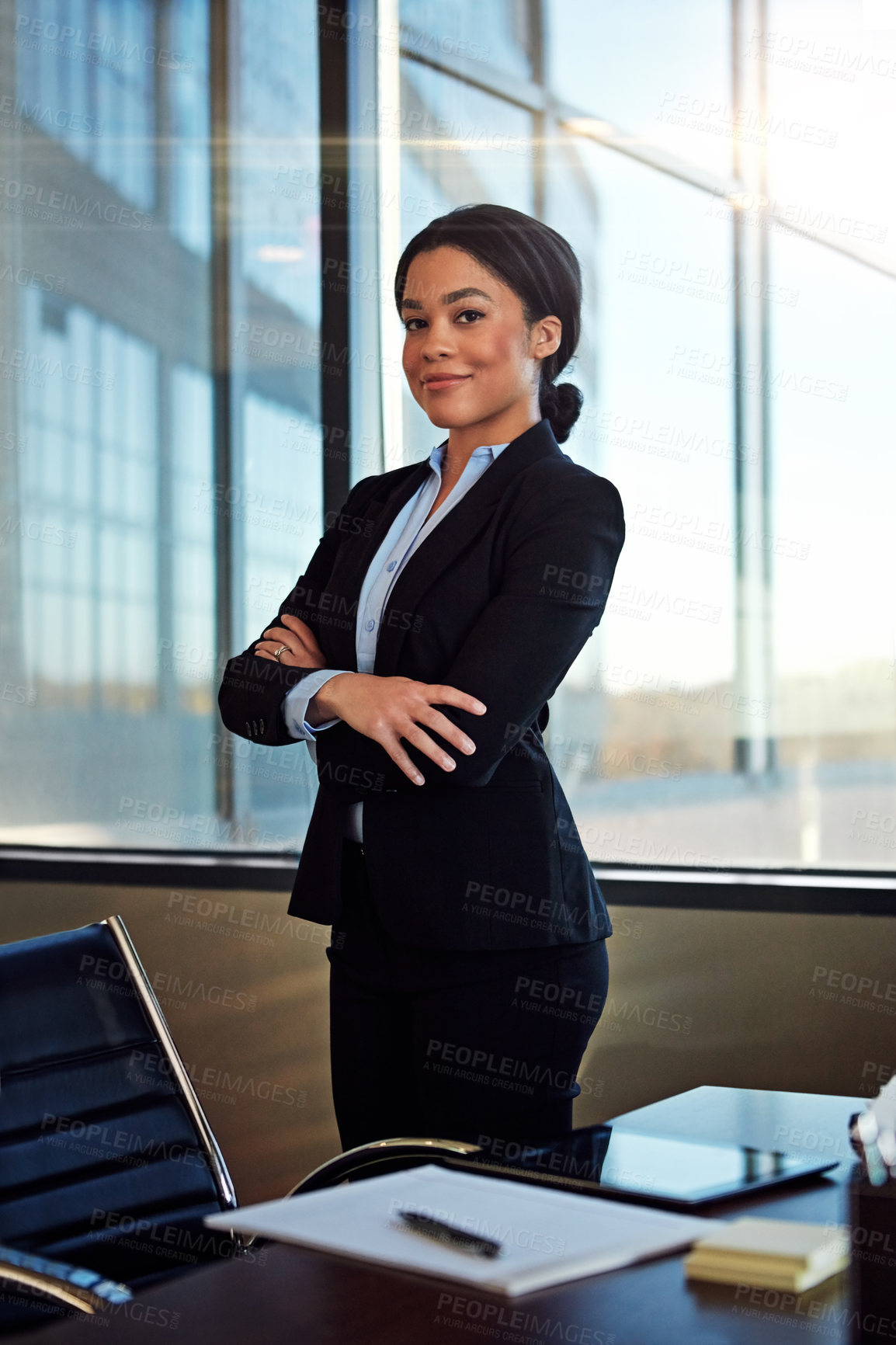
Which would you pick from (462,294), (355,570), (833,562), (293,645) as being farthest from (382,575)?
(833,562)

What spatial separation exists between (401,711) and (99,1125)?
2.20 ft

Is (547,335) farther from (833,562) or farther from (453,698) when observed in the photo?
(833,562)

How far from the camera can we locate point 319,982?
3004 millimetres

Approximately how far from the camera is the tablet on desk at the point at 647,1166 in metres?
1.12

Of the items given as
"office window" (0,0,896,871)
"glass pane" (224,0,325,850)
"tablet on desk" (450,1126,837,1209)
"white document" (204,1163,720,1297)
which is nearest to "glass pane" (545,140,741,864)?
"office window" (0,0,896,871)

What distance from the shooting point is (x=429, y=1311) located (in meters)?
0.87

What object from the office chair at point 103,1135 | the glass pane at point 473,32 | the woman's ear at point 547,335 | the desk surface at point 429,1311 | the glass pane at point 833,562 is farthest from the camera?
the glass pane at point 473,32

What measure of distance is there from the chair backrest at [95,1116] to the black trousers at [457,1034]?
25 cm

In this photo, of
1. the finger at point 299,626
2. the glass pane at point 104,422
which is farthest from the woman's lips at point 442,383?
the glass pane at point 104,422

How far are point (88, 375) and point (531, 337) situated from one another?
1913 millimetres

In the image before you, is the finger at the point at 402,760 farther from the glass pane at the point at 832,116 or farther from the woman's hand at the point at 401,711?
the glass pane at the point at 832,116

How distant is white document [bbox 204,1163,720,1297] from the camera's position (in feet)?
2.99

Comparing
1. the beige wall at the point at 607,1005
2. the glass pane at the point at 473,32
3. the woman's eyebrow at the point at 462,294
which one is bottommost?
the beige wall at the point at 607,1005

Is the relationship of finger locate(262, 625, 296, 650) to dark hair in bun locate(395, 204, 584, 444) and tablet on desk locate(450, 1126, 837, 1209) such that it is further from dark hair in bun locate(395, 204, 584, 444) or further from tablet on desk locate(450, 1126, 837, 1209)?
tablet on desk locate(450, 1126, 837, 1209)
